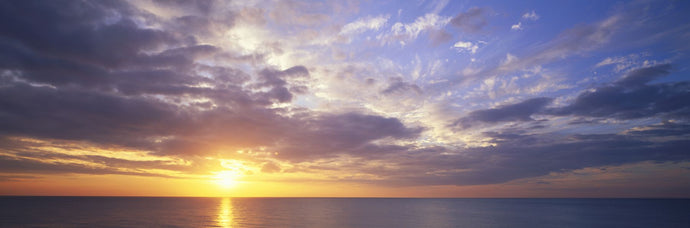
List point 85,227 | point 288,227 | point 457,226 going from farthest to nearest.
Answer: point 457,226 < point 288,227 < point 85,227

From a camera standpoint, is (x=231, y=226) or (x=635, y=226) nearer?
(x=231, y=226)

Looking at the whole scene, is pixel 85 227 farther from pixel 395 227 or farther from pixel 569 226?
pixel 569 226

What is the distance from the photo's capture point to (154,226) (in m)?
73.1

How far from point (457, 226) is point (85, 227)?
84700 mm

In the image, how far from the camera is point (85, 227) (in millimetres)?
70125

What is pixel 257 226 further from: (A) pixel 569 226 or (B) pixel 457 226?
(A) pixel 569 226

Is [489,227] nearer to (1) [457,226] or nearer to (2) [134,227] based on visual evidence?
(1) [457,226]

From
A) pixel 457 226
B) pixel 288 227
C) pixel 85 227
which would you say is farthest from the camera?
pixel 457 226

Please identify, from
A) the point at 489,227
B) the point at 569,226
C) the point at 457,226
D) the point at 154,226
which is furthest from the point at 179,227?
the point at 569,226

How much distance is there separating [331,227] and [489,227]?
38113 millimetres

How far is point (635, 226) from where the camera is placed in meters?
83.8

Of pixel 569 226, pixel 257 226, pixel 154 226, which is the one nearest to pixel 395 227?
pixel 257 226

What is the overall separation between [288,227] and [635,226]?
88.7 metres

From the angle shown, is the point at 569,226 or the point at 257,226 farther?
the point at 569,226
